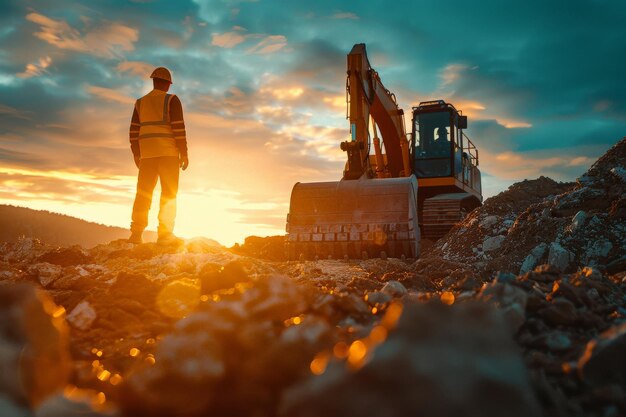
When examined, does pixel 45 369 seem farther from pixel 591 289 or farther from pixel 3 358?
pixel 591 289

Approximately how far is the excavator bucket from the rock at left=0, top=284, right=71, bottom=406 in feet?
20.3

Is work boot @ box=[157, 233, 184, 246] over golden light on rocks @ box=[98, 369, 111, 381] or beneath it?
over

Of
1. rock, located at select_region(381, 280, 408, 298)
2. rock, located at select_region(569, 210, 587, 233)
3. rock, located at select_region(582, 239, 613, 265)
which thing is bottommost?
rock, located at select_region(381, 280, 408, 298)

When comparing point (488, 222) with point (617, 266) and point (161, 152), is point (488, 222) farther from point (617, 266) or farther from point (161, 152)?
point (161, 152)

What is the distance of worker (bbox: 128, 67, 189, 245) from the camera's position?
735 cm

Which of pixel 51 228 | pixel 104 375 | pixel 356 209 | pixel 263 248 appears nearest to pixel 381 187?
pixel 356 209

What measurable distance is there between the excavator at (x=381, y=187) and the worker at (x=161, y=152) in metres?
2.18

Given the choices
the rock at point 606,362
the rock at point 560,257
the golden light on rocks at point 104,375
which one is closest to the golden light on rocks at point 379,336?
the rock at point 606,362

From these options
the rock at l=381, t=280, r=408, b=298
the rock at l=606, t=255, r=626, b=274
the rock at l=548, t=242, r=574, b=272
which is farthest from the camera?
the rock at l=548, t=242, r=574, b=272

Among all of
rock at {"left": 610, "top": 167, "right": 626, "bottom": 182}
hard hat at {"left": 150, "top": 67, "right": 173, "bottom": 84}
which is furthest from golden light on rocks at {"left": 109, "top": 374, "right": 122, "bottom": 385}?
rock at {"left": 610, "top": 167, "right": 626, "bottom": 182}

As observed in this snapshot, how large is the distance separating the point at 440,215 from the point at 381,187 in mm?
3103

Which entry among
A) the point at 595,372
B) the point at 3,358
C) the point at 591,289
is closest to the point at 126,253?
the point at 3,358

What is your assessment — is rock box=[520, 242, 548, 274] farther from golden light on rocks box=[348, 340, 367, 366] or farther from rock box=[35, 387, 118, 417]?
rock box=[35, 387, 118, 417]

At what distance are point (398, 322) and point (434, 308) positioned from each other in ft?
0.43
